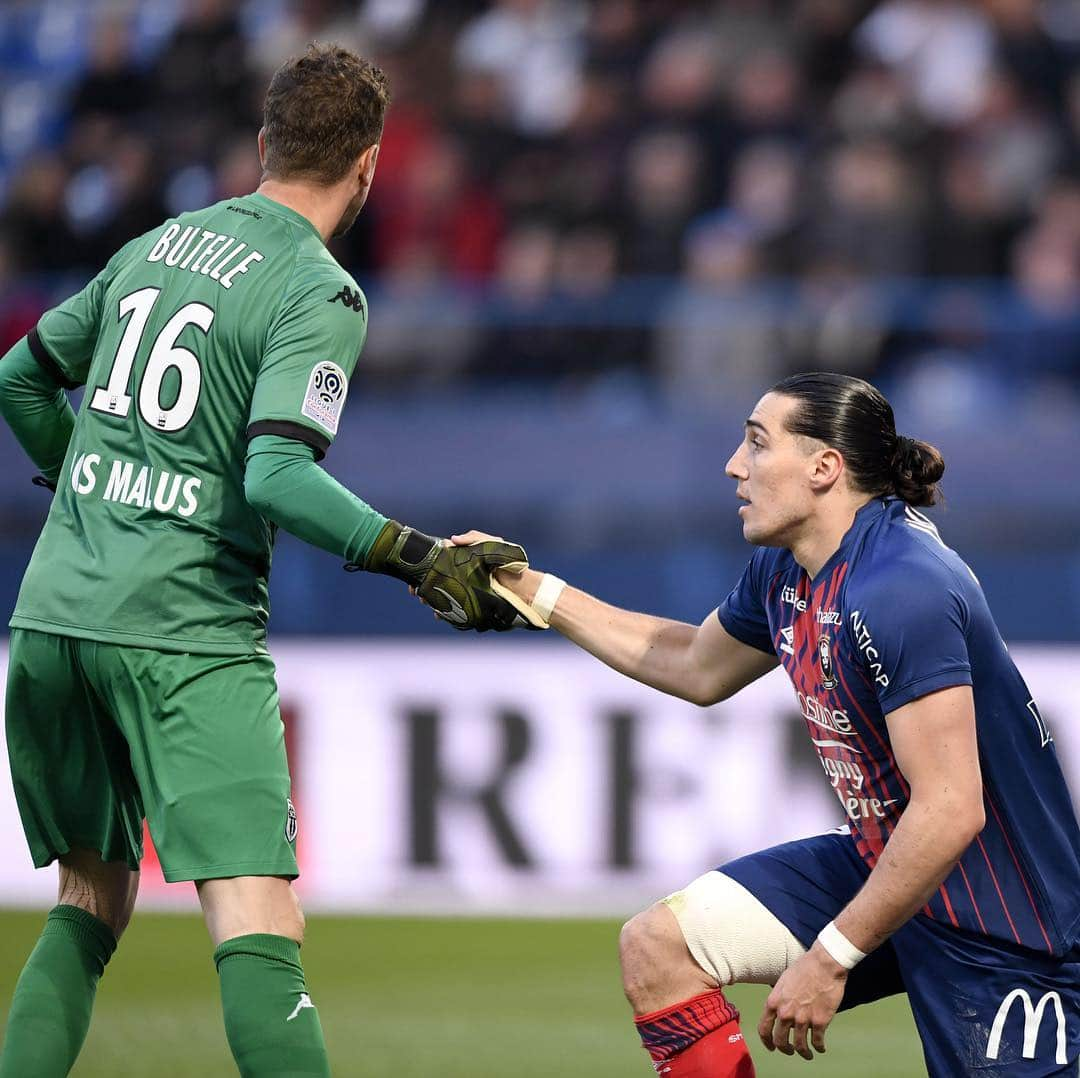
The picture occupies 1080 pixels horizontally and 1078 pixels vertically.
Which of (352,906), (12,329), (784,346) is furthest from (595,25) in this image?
→ (352,906)

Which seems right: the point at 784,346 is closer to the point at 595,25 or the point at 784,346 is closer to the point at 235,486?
the point at 595,25

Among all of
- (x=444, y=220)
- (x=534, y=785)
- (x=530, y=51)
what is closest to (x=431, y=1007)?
(x=534, y=785)

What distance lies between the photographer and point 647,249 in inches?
376

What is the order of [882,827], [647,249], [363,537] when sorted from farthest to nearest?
[647,249], [882,827], [363,537]

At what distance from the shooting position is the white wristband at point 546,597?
4227 millimetres

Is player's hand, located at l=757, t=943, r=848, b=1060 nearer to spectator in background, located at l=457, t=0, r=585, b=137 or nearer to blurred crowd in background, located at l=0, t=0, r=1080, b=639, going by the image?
blurred crowd in background, located at l=0, t=0, r=1080, b=639

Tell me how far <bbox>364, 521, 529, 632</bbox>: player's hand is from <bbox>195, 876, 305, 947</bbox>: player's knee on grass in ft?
2.03

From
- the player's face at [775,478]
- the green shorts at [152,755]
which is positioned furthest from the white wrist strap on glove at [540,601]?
the green shorts at [152,755]

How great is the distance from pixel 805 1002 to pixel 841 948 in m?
0.12

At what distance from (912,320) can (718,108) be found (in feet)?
5.68

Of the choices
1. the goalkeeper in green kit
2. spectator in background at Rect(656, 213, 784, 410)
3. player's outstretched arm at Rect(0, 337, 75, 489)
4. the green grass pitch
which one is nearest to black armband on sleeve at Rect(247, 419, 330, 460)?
the goalkeeper in green kit

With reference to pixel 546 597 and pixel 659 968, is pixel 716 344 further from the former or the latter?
pixel 659 968

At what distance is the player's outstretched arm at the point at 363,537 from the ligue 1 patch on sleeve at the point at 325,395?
0.21ft

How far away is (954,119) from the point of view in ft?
32.3
